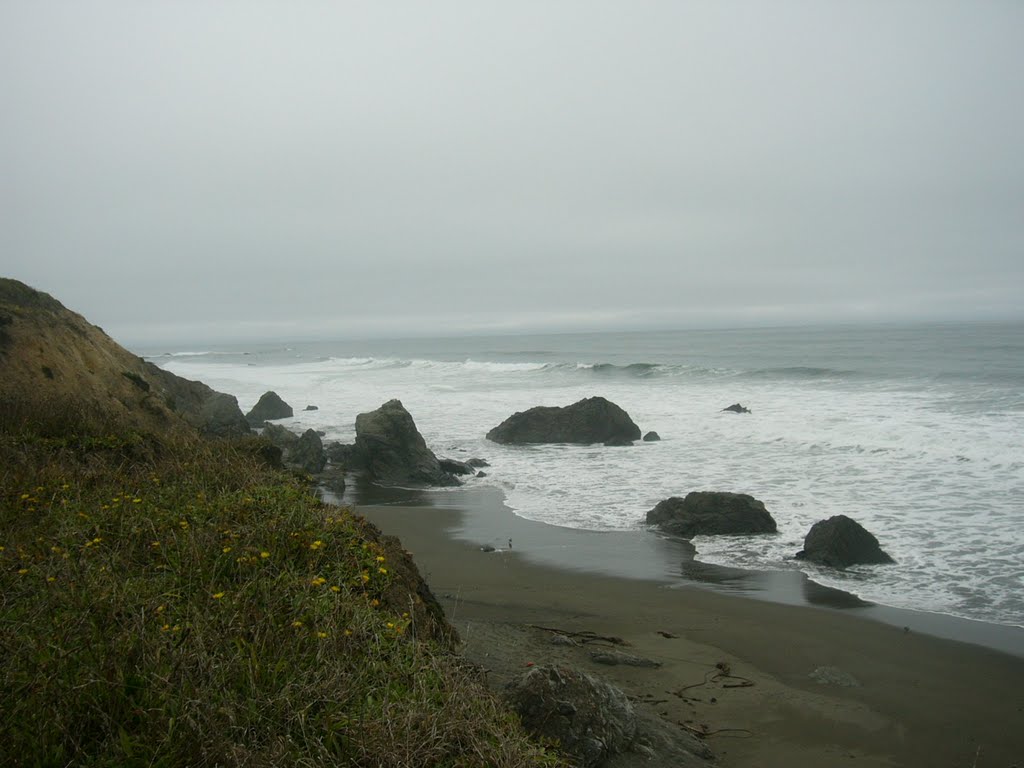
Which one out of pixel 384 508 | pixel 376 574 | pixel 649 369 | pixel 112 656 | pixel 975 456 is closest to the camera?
pixel 112 656

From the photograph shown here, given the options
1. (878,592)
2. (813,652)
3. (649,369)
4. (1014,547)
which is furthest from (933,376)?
(813,652)

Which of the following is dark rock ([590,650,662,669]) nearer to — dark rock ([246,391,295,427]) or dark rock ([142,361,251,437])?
dark rock ([142,361,251,437])

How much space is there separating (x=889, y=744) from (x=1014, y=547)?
21.0ft

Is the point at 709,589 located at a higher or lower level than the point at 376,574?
lower

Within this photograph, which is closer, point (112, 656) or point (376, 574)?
point (112, 656)

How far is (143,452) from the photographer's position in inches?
294

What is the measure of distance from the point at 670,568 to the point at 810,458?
8825 mm

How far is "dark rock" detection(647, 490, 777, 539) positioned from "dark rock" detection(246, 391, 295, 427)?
782 inches

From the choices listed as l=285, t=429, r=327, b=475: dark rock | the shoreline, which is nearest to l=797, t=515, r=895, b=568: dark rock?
the shoreline

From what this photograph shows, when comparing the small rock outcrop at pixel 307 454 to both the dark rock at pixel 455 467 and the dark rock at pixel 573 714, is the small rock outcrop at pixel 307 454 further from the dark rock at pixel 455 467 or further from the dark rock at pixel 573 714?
the dark rock at pixel 573 714

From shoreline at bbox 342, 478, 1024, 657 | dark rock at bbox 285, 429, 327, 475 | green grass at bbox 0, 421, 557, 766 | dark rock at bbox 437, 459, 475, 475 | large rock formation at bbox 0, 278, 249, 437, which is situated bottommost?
shoreline at bbox 342, 478, 1024, 657

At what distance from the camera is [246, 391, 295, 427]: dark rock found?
89.9ft

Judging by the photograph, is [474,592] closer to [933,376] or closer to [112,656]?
[112,656]

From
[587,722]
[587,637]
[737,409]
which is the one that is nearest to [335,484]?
[587,637]
